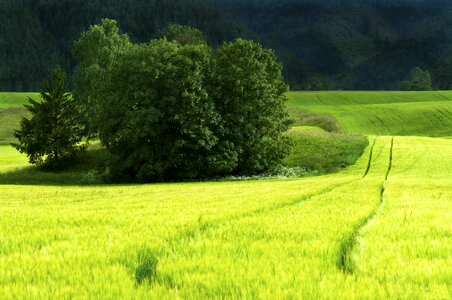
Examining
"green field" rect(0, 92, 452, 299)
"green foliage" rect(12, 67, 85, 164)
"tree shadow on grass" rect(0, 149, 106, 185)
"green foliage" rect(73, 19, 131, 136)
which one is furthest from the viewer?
"green foliage" rect(73, 19, 131, 136)

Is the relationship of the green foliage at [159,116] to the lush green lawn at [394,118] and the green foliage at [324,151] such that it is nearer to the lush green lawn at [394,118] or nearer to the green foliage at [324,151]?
the green foliage at [324,151]

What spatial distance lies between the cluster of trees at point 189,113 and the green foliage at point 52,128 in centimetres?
1243

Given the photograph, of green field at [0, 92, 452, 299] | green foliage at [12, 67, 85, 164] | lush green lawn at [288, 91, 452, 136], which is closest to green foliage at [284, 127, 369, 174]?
green foliage at [12, 67, 85, 164]

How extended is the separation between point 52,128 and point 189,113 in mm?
25457

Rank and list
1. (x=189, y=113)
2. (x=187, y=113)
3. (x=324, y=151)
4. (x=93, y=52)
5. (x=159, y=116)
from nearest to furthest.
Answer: (x=159, y=116) → (x=189, y=113) → (x=187, y=113) → (x=324, y=151) → (x=93, y=52)

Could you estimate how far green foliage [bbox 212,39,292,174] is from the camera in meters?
50.8

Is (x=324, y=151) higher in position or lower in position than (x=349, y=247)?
lower

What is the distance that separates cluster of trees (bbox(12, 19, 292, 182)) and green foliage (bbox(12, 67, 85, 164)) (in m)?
12.4

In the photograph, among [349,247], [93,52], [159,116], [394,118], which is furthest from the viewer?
[394,118]

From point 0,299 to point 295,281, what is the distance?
136 inches

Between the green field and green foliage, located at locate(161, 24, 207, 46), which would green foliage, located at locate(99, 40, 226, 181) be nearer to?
the green field

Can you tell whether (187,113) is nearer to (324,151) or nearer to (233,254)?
(324,151)

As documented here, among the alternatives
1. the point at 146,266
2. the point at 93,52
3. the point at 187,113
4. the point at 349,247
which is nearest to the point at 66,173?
the point at 187,113

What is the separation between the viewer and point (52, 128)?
202 ft
